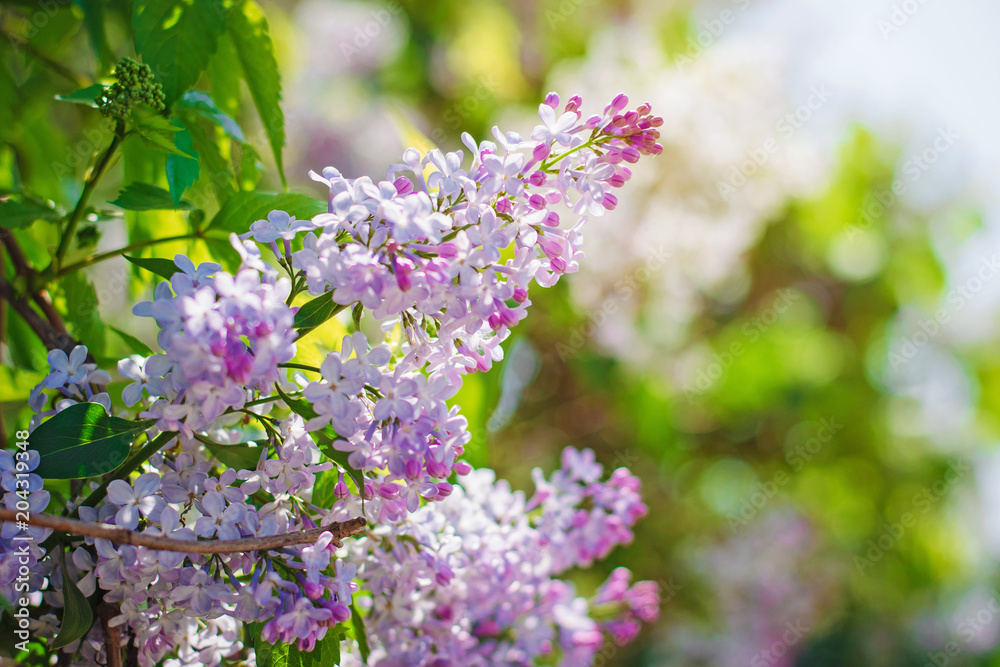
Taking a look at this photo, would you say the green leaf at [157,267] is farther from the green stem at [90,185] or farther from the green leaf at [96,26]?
the green leaf at [96,26]

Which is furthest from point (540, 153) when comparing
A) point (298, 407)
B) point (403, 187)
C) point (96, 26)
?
point (96, 26)

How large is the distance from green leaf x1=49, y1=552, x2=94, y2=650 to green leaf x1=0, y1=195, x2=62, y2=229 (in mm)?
229

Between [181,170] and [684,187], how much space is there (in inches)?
51.3

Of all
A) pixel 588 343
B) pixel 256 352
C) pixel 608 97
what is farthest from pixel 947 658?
pixel 256 352

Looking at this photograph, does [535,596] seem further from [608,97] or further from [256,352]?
[608,97]

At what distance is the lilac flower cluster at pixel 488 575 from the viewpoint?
18.3 inches

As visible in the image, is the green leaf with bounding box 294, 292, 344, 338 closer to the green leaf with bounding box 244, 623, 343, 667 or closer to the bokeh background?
the green leaf with bounding box 244, 623, 343, 667

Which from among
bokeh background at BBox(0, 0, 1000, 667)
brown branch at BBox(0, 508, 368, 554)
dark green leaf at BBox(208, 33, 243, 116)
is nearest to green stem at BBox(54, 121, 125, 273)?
dark green leaf at BBox(208, 33, 243, 116)

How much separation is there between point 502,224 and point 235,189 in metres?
0.25

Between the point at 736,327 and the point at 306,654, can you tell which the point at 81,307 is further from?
the point at 736,327

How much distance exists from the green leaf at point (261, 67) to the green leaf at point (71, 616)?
11.0 inches

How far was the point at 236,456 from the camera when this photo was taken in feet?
1.28

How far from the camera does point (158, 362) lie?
33cm

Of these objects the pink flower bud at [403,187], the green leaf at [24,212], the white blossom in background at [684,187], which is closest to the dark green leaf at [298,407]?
the pink flower bud at [403,187]
